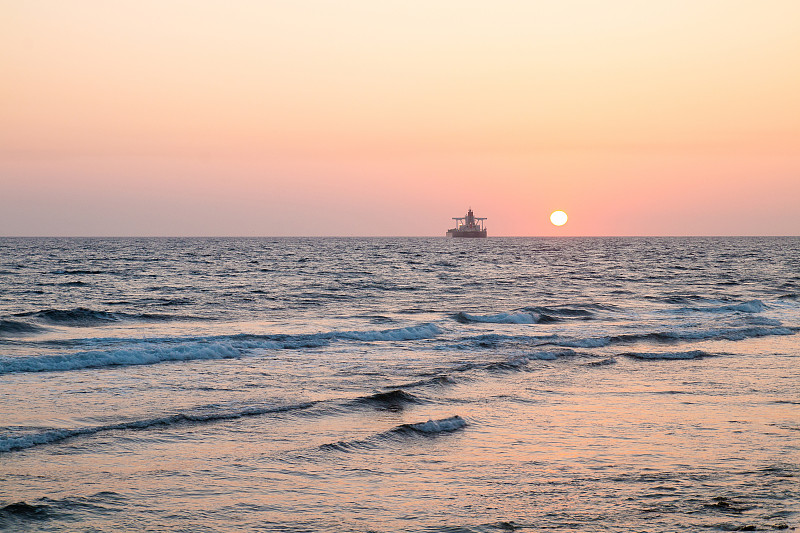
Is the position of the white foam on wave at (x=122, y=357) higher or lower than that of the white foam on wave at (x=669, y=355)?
higher

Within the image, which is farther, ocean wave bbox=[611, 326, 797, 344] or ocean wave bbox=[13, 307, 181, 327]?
ocean wave bbox=[13, 307, 181, 327]

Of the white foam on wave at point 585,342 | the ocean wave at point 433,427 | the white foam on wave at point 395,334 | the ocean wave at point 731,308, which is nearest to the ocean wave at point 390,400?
the ocean wave at point 433,427

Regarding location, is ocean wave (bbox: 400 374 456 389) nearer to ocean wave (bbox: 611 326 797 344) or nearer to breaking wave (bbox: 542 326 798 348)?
breaking wave (bbox: 542 326 798 348)

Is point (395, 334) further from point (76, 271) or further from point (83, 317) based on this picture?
point (76, 271)

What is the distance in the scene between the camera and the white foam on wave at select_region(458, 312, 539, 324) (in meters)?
27.5

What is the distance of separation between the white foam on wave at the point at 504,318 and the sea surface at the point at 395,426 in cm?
147

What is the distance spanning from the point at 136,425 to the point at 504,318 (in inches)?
755

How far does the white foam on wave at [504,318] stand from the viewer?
27469 millimetres

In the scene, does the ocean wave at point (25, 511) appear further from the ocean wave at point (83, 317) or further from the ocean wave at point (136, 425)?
the ocean wave at point (83, 317)

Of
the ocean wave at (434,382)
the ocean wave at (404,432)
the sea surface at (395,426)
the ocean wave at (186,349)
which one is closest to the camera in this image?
the sea surface at (395,426)

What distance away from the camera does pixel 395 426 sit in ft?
34.7

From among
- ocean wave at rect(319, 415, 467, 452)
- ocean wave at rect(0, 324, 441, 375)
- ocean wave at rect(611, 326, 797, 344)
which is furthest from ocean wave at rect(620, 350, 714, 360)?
ocean wave at rect(319, 415, 467, 452)

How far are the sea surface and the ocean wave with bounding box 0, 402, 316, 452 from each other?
0.04 meters

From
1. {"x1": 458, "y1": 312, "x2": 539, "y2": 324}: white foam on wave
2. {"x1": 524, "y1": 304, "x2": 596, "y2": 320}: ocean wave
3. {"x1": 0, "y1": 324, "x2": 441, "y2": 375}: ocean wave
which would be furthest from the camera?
{"x1": 524, "y1": 304, "x2": 596, "y2": 320}: ocean wave
